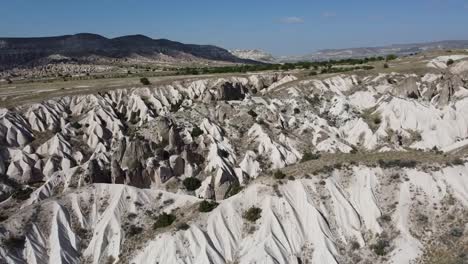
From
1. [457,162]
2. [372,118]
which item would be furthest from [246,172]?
[457,162]

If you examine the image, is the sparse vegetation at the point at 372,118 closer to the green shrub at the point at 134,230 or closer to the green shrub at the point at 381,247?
the green shrub at the point at 381,247

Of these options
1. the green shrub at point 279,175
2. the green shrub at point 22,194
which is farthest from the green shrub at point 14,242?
the green shrub at point 279,175

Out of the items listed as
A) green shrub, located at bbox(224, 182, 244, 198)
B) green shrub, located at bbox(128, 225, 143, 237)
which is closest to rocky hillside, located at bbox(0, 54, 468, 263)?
green shrub, located at bbox(128, 225, 143, 237)

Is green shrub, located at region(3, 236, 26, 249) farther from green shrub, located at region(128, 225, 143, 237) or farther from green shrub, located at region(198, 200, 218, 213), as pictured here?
green shrub, located at region(198, 200, 218, 213)

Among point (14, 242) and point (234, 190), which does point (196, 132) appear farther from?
point (14, 242)

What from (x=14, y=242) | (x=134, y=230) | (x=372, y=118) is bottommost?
(x=134, y=230)

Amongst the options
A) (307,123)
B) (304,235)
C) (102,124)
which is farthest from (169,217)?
(102,124)
